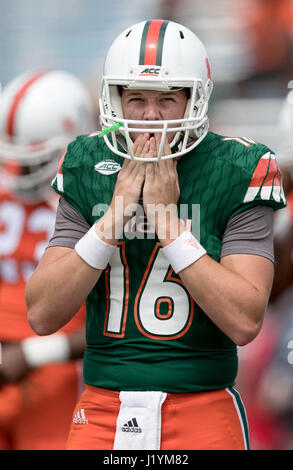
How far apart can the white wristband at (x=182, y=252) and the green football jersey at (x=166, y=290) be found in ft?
0.33

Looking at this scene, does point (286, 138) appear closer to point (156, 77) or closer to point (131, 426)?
point (156, 77)

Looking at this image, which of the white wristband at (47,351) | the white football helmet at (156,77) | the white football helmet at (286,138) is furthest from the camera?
the white football helmet at (286,138)

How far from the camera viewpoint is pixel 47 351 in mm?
2932

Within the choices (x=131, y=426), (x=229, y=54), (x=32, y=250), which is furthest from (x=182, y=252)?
(x=229, y=54)

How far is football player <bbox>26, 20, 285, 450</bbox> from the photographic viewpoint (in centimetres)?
176

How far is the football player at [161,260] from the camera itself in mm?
1760

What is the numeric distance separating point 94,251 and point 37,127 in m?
1.78

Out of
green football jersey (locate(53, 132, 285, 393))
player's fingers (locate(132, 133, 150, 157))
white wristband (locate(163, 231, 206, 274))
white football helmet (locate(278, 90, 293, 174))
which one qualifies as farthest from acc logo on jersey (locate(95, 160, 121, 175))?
white football helmet (locate(278, 90, 293, 174))

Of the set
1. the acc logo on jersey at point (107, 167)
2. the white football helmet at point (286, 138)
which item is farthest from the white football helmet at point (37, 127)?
the acc logo on jersey at point (107, 167)

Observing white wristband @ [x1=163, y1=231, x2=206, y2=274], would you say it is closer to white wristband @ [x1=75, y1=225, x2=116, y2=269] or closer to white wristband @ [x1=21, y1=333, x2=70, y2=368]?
white wristband @ [x1=75, y1=225, x2=116, y2=269]

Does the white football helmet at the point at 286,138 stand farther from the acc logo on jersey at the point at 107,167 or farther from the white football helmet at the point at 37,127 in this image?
the acc logo on jersey at the point at 107,167

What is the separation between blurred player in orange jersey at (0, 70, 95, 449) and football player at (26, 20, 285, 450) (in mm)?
1114
